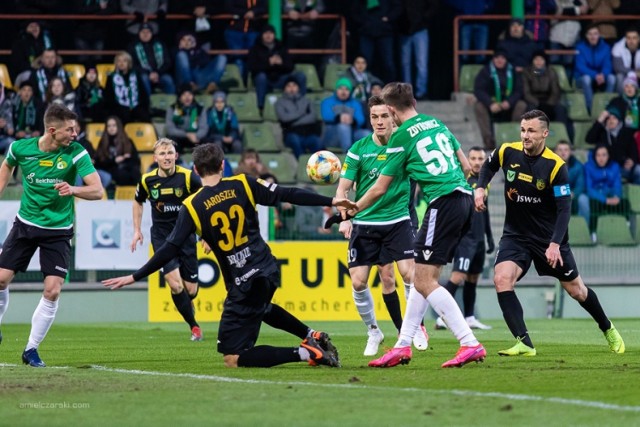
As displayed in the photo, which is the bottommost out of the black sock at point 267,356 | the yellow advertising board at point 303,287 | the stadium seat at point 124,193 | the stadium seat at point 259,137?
the yellow advertising board at point 303,287

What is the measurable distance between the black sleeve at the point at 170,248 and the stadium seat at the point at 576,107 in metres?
16.2

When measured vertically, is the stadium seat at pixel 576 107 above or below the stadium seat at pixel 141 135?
above

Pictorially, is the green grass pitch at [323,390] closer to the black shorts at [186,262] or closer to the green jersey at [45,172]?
the green jersey at [45,172]

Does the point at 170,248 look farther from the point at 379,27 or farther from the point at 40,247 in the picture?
the point at 379,27

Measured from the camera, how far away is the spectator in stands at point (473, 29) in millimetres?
26578

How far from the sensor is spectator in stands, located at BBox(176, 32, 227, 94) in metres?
24.2

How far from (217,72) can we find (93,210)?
5.30m

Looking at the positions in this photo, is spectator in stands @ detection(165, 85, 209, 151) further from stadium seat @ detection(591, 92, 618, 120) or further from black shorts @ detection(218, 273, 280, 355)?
black shorts @ detection(218, 273, 280, 355)

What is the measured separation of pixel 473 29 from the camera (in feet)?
87.1

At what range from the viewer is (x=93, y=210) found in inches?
792

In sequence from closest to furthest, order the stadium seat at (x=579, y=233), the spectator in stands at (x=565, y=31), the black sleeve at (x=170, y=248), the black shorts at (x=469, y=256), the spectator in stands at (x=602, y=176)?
the black sleeve at (x=170, y=248) → the black shorts at (x=469, y=256) → the stadium seat at (x=579, y=233) → the spectator in stands at (x=602, y=176) → the spectator in stands at (x=565, y=31)

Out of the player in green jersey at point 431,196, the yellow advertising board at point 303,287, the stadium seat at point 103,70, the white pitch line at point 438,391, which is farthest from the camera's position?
the stadium seat at point 103,70

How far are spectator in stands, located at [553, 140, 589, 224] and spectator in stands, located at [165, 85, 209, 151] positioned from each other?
5890mm

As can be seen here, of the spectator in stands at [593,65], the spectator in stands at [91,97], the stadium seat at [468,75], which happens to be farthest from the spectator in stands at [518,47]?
the spectator in stands at [91,97]
